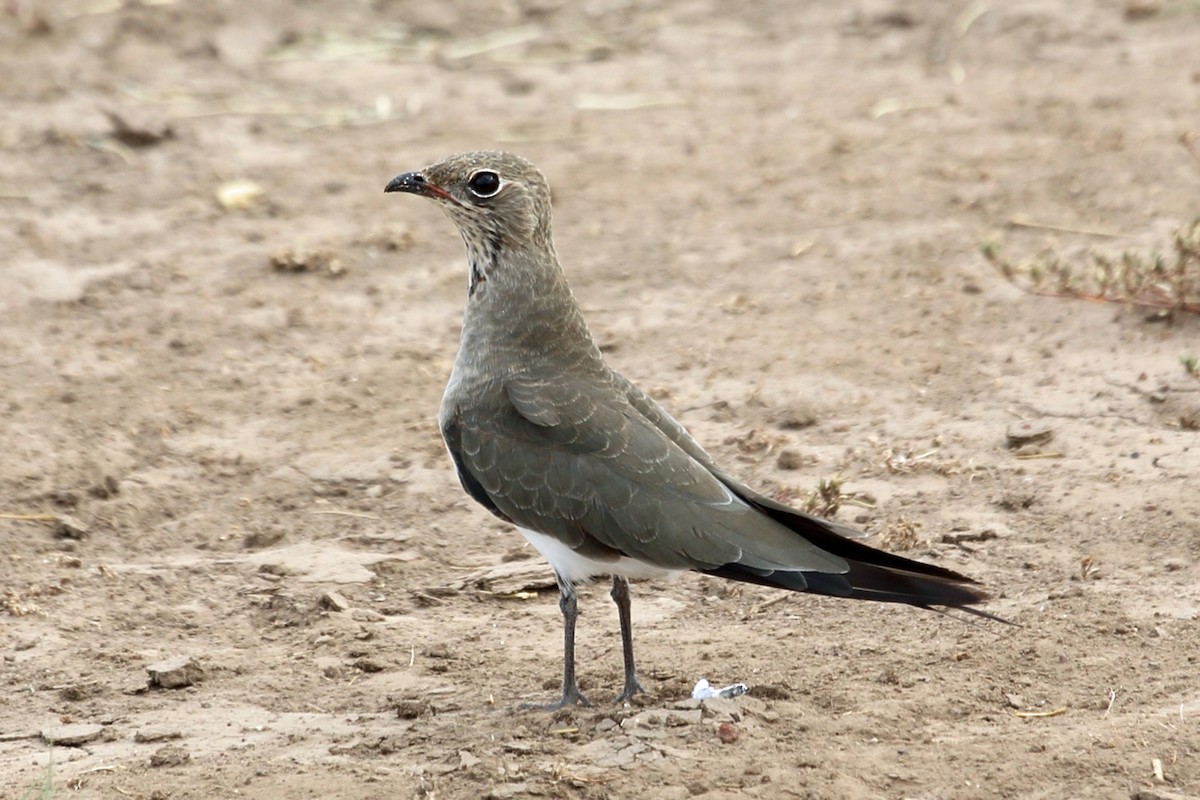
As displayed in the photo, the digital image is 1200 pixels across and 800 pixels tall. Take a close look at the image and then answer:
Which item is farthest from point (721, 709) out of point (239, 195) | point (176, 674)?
point (239, 195)

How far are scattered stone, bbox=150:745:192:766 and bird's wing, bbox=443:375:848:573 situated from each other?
1.30 metres

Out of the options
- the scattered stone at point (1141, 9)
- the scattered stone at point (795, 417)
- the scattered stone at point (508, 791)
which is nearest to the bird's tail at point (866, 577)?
the scattered stone at point (508, 791)

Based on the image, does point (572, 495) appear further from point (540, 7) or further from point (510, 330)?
point (540, 7)

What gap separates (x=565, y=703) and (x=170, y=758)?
49.5 inches

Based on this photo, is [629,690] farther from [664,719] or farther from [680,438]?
[680,438]

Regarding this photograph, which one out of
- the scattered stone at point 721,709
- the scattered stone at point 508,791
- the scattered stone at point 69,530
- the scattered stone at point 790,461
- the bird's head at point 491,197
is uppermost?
the bird's head at point 491,197

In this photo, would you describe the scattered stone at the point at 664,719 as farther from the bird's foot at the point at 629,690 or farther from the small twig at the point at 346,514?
the small twig at the point at 346,514

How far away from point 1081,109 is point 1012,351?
323 centimetres

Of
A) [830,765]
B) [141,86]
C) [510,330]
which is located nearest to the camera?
[830,765]

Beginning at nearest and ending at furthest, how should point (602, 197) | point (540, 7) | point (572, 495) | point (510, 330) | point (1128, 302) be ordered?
point (572, 495) < point (510, 330) < point (1128, 302) < point (602, 197) < point (540, 7)

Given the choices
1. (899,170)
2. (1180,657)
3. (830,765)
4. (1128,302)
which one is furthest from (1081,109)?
(830,765)

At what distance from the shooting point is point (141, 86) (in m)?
11.6

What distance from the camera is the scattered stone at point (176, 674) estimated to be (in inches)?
227

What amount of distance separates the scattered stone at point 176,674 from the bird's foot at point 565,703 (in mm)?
1181
